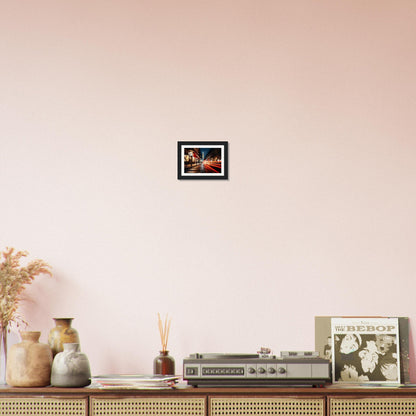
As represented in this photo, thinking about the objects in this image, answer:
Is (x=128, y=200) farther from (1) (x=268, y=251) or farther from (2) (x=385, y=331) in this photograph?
(2) (x=385, y=331)

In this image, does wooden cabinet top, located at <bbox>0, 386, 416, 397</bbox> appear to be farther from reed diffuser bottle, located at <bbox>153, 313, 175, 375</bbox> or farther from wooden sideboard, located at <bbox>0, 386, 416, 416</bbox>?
reed diffuser bottle, located at <bbox>153, 313, 175, 375</bbox>


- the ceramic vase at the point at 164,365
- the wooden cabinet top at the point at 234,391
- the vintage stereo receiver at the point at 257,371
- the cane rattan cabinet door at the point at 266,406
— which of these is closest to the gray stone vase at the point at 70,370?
the wooden cabinet top at the point at 234,391

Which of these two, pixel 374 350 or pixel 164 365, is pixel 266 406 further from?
pixel 374 350

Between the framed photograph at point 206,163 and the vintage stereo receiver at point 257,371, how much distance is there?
3.27 feet

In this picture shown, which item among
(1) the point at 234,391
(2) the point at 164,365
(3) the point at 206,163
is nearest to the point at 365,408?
(1) the point at 234,391

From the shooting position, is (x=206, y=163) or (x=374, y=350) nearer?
(x=374, y=350)

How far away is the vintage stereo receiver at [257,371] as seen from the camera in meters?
2.82

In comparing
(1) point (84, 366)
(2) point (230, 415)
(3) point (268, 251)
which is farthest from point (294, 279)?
(1) point (84, 366)

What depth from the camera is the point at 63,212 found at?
10.9ft

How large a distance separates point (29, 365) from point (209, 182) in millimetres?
1283

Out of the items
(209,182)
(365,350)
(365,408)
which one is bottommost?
(365,408)

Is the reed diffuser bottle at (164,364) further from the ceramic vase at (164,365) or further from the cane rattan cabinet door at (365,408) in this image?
the cane rattan cabinet door at (365,408)

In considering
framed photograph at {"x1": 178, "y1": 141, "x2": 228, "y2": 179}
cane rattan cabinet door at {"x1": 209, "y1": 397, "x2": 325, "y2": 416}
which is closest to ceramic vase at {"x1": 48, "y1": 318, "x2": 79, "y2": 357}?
cane rattan cabinet door at {"x1": 209, "y1": 397, "x2": 325, "y2": 416}

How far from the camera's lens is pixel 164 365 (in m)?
3.10
